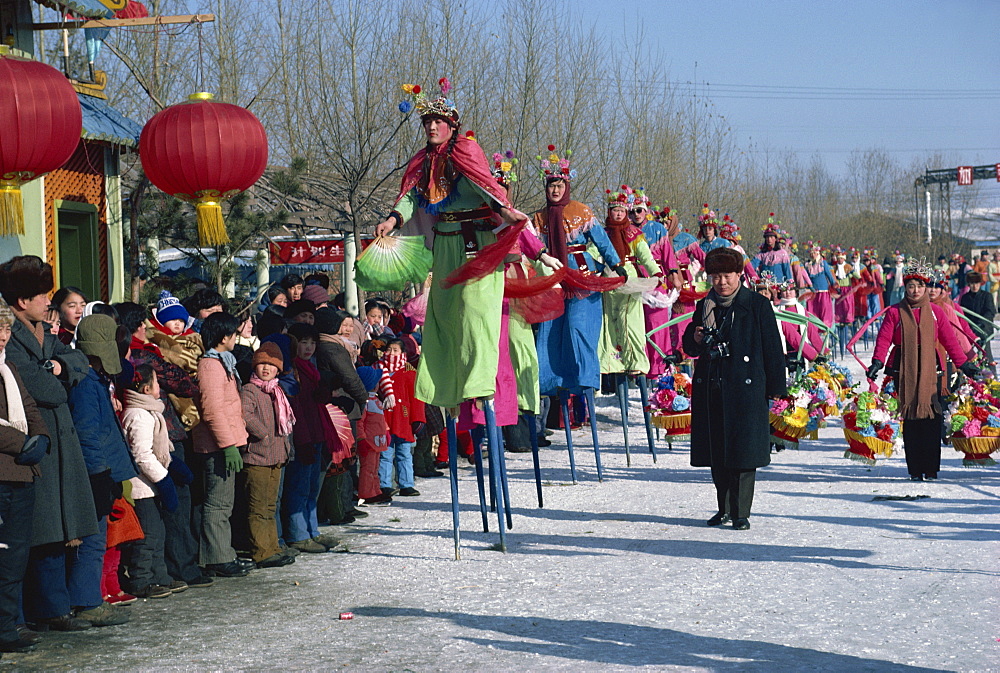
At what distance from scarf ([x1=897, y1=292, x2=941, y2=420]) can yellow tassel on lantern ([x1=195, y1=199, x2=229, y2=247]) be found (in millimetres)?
5355

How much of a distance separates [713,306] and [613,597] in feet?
9.63

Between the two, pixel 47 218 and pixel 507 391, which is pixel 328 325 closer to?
pixel 507 391

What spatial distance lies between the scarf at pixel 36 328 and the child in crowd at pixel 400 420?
150 inches

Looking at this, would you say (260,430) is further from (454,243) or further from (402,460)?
(402,460)

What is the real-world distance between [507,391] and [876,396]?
3.68m

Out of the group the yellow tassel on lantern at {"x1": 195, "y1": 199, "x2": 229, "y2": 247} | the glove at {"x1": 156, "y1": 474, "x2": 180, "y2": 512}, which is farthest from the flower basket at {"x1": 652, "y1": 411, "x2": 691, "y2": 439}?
the glove at {"x1": 156, "y1": 474, "x2": 180, "y2": 512}

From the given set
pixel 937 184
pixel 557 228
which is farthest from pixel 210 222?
pixel 937 184

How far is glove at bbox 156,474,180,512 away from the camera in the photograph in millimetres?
6621

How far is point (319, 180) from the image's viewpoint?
17.8 metres

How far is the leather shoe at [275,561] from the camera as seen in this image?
284 inches

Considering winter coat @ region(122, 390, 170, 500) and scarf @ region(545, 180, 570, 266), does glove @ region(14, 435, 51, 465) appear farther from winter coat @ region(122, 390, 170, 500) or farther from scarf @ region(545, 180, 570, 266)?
scarf @ region(545, 180, 570, 266)

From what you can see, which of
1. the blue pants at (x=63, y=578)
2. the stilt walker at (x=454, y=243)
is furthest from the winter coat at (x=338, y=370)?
the blue pants at (x=63, y=578)

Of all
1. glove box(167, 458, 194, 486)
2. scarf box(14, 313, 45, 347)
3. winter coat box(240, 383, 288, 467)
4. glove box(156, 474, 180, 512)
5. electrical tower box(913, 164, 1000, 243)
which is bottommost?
glove box(156, 474, 180, 512)

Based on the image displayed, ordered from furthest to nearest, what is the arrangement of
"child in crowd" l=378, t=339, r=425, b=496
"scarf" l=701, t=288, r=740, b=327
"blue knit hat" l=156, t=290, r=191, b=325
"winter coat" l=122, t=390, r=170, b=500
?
"child in crowd" l=378, t=339, r=425, b=496
"scarf" l=701, t=288, r=740, b=327
"blue knit hat" l=156, t=290, r=191, b=325
"winter coat" l=122, t=390, r=170, b=500
